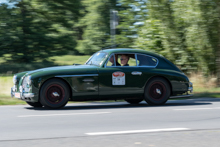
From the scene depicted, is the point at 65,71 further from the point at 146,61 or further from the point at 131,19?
the point at 131,19

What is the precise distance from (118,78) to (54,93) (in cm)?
168

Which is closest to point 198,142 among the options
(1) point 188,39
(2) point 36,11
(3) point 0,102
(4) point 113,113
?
(4) point 113,113

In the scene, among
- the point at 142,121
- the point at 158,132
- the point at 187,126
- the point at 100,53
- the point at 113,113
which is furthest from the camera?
the point at 100,53

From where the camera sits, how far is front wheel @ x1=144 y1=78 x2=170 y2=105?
404 inches

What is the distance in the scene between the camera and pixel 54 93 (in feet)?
30.9

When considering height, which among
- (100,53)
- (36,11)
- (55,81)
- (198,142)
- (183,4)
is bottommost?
(198,142)

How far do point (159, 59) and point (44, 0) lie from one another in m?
23.3

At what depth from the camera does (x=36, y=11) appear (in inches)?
1256

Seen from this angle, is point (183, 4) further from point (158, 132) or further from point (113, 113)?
point (158, 132)

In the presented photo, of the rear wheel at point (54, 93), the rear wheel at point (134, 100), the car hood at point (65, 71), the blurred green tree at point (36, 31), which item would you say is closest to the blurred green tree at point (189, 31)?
the rear wheel at point (134, 100)

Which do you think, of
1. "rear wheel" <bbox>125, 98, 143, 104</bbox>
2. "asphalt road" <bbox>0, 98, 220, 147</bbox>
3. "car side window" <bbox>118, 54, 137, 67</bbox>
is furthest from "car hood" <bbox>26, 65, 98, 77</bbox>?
"rear wheel" <bbox>125, 98, 143, 104</bbox>

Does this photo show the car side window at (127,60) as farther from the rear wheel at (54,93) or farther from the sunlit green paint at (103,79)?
the rear wheel at (54,93)

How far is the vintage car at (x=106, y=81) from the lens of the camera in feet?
30.7

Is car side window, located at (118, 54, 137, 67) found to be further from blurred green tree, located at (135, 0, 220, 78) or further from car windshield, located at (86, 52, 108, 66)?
blurred green tree, located at (135, 0, 220, 78)
